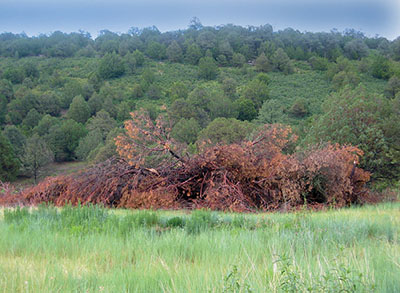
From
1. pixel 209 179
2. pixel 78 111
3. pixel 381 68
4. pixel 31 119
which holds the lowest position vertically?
pixel 31 119

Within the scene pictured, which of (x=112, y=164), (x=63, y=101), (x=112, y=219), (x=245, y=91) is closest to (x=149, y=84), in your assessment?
(x=63, y=101)

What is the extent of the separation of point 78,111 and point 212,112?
33.5 meters

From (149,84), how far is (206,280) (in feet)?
346

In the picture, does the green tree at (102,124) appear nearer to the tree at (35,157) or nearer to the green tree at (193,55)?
the tree at (35,157)

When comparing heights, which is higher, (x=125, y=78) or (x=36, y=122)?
(x=125, y=78)

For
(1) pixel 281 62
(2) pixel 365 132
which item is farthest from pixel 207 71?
(2) pixel 365 132

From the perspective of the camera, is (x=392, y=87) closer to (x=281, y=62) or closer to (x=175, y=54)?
(x=281, y=62)

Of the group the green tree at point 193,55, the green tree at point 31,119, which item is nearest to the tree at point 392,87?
the green tree at point 193,55

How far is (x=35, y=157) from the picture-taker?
59.9 metres

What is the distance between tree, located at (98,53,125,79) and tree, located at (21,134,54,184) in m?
54.8

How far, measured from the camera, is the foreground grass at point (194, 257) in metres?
2.77

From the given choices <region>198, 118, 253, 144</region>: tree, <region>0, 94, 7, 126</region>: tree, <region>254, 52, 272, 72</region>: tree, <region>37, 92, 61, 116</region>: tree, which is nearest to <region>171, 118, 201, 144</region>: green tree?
<region>198, 118, 253, 144</region>: tree

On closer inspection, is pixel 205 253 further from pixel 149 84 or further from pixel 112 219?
pixel 149 84

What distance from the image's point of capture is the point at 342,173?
34.7ft
